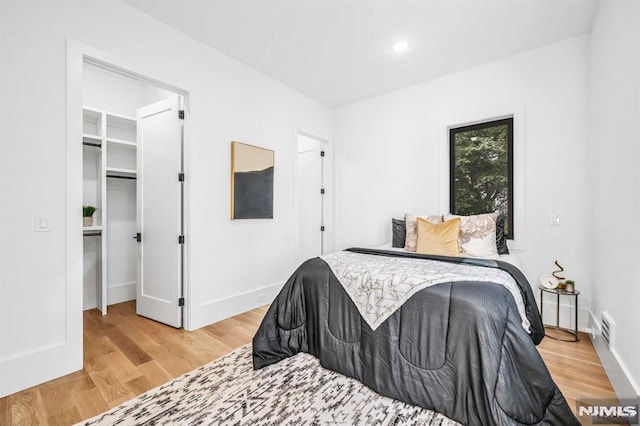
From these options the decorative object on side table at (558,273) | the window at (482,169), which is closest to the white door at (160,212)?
the window at (482,169)

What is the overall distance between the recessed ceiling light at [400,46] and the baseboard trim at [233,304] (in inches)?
115

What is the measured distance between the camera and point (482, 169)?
339 centimetres

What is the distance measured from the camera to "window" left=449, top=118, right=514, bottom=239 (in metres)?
3.21

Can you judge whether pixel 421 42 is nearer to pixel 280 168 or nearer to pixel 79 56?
pixel 280 168

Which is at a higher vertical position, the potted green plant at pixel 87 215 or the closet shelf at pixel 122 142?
the closet shelf at pixel 122 142

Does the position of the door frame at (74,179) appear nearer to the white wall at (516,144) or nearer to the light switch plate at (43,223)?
the light switch plate at (43,223)

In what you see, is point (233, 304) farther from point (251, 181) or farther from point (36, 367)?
point (36, 367)

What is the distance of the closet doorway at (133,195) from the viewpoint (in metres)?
2.86

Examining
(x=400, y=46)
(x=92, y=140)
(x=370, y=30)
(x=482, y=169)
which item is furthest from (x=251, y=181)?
(x=482, y=169)

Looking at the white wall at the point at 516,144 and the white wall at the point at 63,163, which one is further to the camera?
the white wall at the point at 516,144

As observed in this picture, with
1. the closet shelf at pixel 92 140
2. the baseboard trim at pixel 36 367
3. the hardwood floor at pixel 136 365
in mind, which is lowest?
the hardwood floor at pixel 136 365

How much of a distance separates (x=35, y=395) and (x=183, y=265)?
50.4 inches

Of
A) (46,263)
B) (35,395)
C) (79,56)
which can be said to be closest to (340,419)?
(35,395)

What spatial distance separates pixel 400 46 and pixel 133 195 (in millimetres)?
3579
